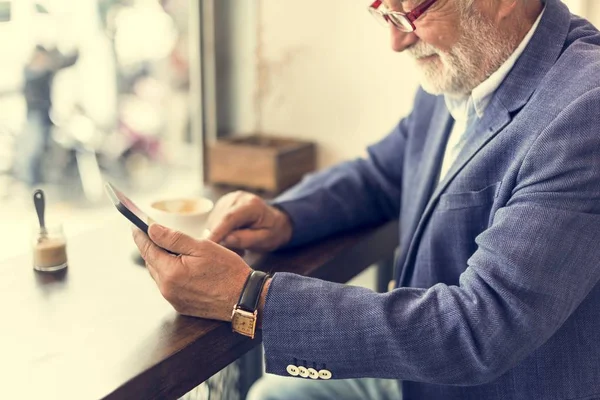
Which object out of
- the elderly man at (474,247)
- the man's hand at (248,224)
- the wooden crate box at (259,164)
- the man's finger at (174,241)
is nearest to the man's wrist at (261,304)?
the elderly man at (474,247)

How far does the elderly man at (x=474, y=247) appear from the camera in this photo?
933 mm

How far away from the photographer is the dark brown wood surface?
2.78 feet

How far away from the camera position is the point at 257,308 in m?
0.98

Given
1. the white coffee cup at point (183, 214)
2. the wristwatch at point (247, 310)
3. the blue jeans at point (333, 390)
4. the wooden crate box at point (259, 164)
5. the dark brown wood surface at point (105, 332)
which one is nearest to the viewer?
the dark brown wood surface at point (105, 332)

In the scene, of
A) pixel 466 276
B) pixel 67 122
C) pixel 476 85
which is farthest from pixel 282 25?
pixel 466 276

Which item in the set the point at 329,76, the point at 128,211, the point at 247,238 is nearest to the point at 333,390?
the point at 247,238

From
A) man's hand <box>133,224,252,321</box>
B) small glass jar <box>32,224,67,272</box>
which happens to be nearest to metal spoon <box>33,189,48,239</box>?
small glass jar <box>32,224,67,272</box>

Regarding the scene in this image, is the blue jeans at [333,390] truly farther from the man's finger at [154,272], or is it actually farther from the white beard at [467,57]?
the white beard at [467,57]

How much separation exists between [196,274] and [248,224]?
0.32 metres

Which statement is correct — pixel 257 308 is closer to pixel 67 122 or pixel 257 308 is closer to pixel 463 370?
pixel 463 370

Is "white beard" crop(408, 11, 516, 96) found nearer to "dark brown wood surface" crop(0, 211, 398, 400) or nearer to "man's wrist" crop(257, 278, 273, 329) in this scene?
"dark brown wood surface" crop(0, 211, 398, 400)

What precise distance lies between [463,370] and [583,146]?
34 centimetres

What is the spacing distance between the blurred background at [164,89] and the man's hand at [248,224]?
1.60 ft

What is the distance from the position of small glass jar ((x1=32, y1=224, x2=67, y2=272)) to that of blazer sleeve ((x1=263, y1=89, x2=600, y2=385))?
430 mm
